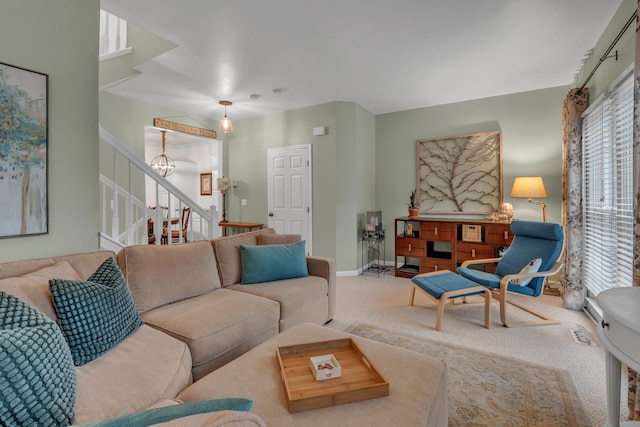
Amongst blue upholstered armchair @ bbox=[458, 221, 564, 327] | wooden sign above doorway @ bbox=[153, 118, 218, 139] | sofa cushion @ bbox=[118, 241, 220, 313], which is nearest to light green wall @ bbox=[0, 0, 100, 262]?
sofa cushion @ bbox=[118, 241, 220, 313]

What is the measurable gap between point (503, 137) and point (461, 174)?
727 mm

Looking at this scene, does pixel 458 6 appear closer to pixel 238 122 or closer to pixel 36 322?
pixel 36 322

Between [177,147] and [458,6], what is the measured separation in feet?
23.9

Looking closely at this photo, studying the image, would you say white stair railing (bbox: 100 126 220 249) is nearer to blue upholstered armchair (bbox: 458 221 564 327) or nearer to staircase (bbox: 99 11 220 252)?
staircase (bbox: 99 11 220 252)

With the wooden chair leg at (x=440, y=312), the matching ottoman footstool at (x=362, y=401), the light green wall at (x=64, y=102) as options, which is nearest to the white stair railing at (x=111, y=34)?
the light green wall at (x=64, y=102)

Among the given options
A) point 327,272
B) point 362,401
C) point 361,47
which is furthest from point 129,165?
point 362,401

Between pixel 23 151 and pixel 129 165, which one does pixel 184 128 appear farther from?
pixel 23 151

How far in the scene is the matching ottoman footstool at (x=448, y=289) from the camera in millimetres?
2711

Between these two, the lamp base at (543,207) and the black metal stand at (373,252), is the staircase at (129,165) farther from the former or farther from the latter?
the lamp base at (543,207)

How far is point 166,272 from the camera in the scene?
218 centimetres

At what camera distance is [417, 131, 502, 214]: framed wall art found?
435cm

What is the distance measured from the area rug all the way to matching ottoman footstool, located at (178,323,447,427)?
542mm

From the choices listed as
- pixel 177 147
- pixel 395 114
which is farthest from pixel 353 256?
pixel 177 147

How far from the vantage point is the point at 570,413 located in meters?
1.67
